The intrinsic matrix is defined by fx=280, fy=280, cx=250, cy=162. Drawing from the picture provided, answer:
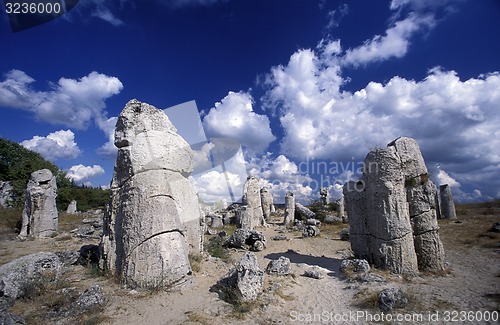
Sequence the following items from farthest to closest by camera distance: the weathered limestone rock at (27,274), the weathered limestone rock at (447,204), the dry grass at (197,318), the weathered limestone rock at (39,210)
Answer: the weathered limestone rock at (447,204)
the weathered limestone rock at (39,210)
the weathered limestone rock at (27,274)
the dry grass at (197,318)

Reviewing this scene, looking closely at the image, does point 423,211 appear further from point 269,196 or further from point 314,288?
point 269,196

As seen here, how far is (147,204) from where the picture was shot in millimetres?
7012

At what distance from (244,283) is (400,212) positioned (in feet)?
16.1

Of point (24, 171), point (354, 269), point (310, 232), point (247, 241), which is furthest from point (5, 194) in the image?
point (354, 269)

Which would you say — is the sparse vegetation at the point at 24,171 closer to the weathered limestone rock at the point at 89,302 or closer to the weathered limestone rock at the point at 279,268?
the weathered limestone rock at the point at 89,302

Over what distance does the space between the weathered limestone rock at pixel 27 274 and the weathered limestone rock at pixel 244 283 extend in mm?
4174

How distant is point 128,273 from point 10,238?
1260cm

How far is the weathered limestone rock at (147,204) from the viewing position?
6.64m

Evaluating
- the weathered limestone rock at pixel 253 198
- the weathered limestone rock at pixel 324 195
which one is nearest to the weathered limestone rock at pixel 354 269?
the weathered limestone rock at pixel 253 198

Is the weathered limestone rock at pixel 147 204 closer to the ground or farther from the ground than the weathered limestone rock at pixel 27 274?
farther from the ground

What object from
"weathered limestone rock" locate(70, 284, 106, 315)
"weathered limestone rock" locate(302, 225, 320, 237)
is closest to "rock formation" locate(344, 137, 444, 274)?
"weathered limestone rock" locate(302, 225, 320, 237)

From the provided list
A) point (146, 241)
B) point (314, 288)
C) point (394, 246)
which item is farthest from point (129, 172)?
point (394, 246)

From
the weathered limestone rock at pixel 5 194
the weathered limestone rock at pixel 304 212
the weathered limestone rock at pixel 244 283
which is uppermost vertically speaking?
the weathered limestone rock at pixel 5 194

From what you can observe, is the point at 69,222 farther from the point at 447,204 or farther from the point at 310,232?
the point at 447,204
